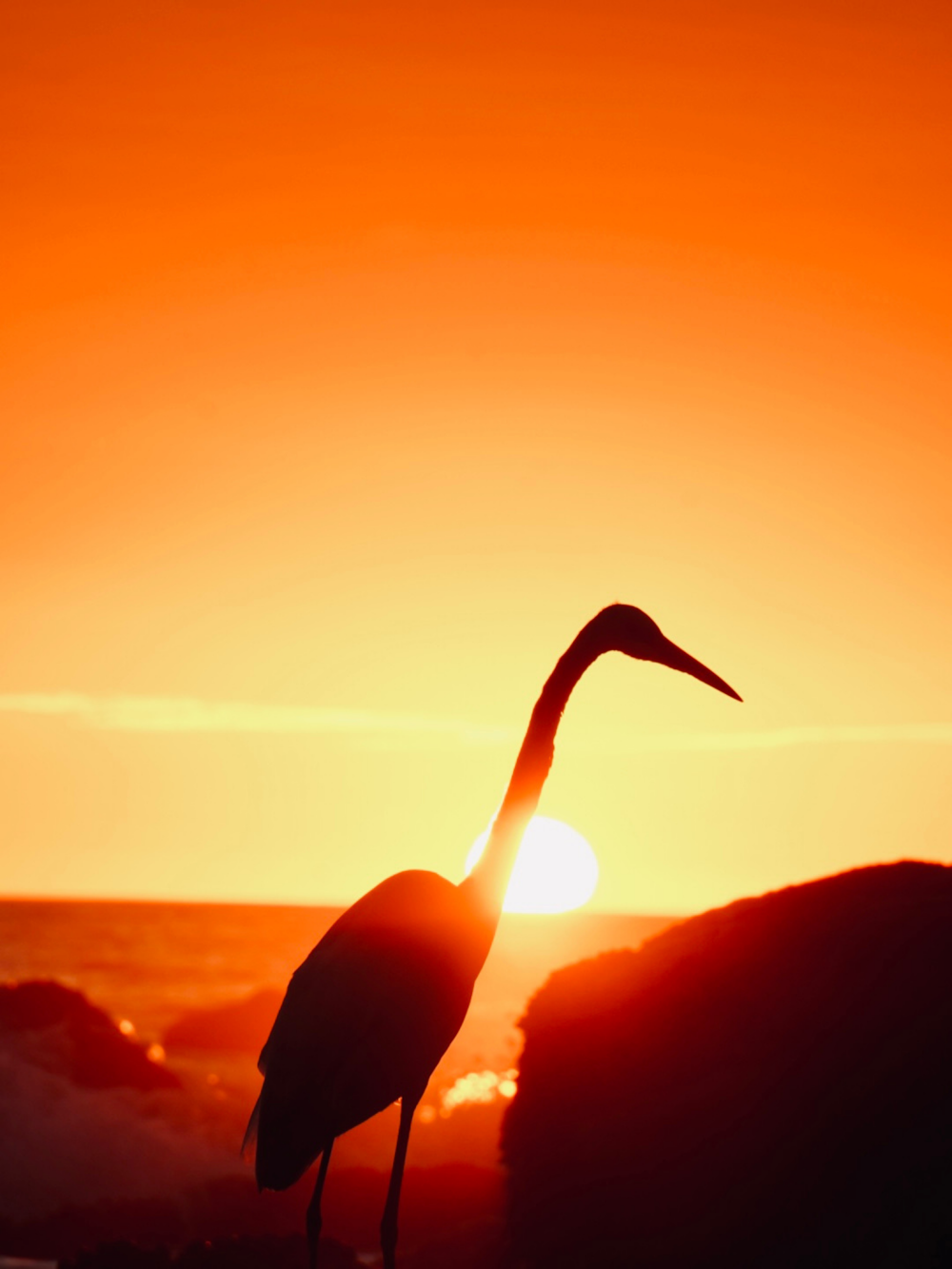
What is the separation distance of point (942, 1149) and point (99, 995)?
6231 cm

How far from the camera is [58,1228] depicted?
21.2m

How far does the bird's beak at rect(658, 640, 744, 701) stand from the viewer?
29.7 ft

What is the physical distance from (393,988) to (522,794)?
57.6 inches

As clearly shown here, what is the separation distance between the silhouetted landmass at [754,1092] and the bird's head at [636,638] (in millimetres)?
1793

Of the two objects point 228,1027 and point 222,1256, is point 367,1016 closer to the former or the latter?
point 222,1256

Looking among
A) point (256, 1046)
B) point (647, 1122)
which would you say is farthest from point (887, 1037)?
point (256, 1046)

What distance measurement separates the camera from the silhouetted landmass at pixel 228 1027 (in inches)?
1964

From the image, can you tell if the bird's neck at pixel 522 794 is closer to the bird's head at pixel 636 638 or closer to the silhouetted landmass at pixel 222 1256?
the bird's head at pixel 636 638

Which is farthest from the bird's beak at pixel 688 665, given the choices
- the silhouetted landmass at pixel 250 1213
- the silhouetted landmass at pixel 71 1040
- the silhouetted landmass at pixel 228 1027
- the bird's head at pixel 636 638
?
the silhouetted landmass at pixel 228 1027

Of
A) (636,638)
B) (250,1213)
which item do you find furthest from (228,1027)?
(636,638)

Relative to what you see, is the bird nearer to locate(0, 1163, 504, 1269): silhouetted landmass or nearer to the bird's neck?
the bird's neck

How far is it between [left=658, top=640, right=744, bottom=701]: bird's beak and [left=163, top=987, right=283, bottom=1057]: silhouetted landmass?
4294 cm

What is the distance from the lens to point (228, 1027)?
51.3 meters

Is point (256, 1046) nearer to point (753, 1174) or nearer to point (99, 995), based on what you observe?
point (99, 995)
